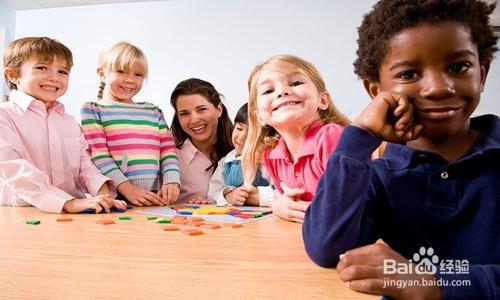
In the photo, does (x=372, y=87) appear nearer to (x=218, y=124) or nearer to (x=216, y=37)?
(x=218, y=124)

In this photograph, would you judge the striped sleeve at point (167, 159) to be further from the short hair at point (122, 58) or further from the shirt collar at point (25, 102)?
the shirt collar at point (25, 102)

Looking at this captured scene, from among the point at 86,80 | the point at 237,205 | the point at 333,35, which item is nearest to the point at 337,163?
the point at 237,205

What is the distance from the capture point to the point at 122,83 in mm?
1655

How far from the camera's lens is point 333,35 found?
3.61 meters

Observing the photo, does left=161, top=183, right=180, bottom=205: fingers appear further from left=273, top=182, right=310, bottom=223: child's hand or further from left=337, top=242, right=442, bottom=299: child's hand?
left=337, top=242, right=442, bottom=299: child's hand

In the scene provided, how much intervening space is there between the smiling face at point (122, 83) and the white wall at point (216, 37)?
208 centimetres

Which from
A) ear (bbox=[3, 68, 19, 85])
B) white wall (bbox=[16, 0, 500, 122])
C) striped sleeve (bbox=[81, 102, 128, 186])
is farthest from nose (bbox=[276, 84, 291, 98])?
white wall (bbox=[16, 0, 500, 122])

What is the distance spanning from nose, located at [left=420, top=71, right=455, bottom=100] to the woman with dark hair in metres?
1.37

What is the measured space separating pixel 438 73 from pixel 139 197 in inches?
43.0

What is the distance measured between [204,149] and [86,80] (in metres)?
2.69

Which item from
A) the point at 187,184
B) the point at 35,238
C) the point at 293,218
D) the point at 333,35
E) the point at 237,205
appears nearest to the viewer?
the point at 35,238

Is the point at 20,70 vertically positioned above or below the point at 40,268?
above

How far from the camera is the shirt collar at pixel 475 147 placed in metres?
0.61

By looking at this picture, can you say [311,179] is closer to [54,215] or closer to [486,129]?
[486,129]
